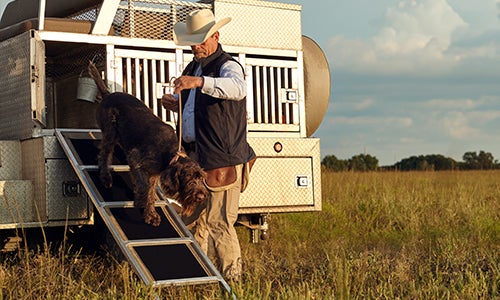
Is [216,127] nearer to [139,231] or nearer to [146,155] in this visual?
[146,155]

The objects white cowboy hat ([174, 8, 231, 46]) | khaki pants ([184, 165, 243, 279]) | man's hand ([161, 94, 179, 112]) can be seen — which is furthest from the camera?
man's hand ([161, 94, 179, 112])

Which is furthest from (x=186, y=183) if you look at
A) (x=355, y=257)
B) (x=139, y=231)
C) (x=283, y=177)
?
(x=283, y=177)

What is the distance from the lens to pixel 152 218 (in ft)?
23.0

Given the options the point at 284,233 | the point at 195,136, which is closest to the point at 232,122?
the point at 195,136

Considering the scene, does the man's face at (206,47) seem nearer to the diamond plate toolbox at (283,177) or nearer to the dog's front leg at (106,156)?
the dog's front leg at (106,156)

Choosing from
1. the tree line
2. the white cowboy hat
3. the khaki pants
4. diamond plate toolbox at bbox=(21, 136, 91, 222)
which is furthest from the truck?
the tree line

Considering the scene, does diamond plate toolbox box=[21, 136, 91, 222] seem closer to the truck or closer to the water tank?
the truck

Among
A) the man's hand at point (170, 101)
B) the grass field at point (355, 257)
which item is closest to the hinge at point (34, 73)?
the man's hand at point (170, 101)

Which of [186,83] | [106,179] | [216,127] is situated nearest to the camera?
[186,83]

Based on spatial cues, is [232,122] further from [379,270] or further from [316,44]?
[316,44]

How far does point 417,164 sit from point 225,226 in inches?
771

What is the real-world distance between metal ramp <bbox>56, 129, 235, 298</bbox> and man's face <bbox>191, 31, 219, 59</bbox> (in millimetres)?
1292

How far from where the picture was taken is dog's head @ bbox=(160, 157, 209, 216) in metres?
6.57

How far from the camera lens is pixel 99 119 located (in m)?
7.84
